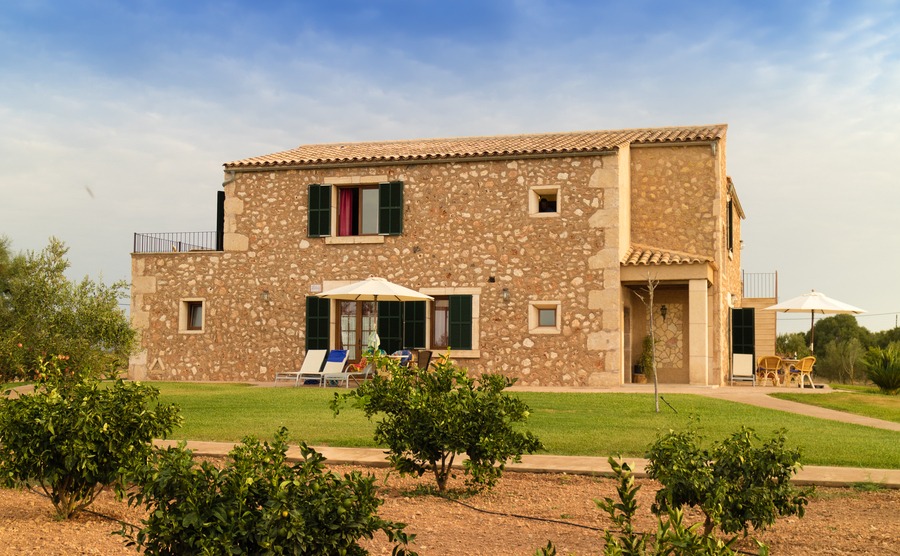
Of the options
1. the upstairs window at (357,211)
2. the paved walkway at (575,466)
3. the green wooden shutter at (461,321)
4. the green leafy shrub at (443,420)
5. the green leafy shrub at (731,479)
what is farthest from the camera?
the upstairs window at (357,211)

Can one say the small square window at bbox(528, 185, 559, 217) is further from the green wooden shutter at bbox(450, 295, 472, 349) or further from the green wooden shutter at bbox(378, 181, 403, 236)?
the green wooden shutter at bbox(378, 181, 403, 236)

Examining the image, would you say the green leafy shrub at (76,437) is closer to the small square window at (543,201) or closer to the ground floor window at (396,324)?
the ground floor window at (396,324)

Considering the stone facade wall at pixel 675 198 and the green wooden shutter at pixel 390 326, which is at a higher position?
the stone facade wall at pixel 675 198

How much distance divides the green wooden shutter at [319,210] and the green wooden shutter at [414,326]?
2534mm

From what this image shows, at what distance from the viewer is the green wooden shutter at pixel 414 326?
721 inches

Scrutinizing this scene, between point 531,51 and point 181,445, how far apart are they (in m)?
9.22

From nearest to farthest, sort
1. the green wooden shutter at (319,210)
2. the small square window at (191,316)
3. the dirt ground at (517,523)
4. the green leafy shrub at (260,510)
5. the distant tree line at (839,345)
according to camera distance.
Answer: the green leafy shrub at (260,510), the dirt ground at (517,523), the green wooden shutter at (319,210), the small square window at (191,316), the distant tree line at (839,345)

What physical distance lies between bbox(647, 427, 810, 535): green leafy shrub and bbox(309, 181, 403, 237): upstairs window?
14.3 meters

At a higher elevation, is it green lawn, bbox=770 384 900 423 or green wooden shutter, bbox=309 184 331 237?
green wooden shutter, bbox=309 184 331 237

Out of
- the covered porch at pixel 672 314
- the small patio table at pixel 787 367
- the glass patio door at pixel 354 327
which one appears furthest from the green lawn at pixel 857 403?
the glass patio door at pixel 354 327

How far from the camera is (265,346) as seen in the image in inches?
754

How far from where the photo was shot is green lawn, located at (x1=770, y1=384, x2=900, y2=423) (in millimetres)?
13279

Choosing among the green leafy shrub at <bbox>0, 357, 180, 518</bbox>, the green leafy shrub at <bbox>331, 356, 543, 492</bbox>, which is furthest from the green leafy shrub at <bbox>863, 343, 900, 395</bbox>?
the green leafy shrub at <bbox>0, 357, 180, 518</bbox>

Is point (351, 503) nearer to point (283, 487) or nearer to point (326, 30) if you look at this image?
point (283, 487)
